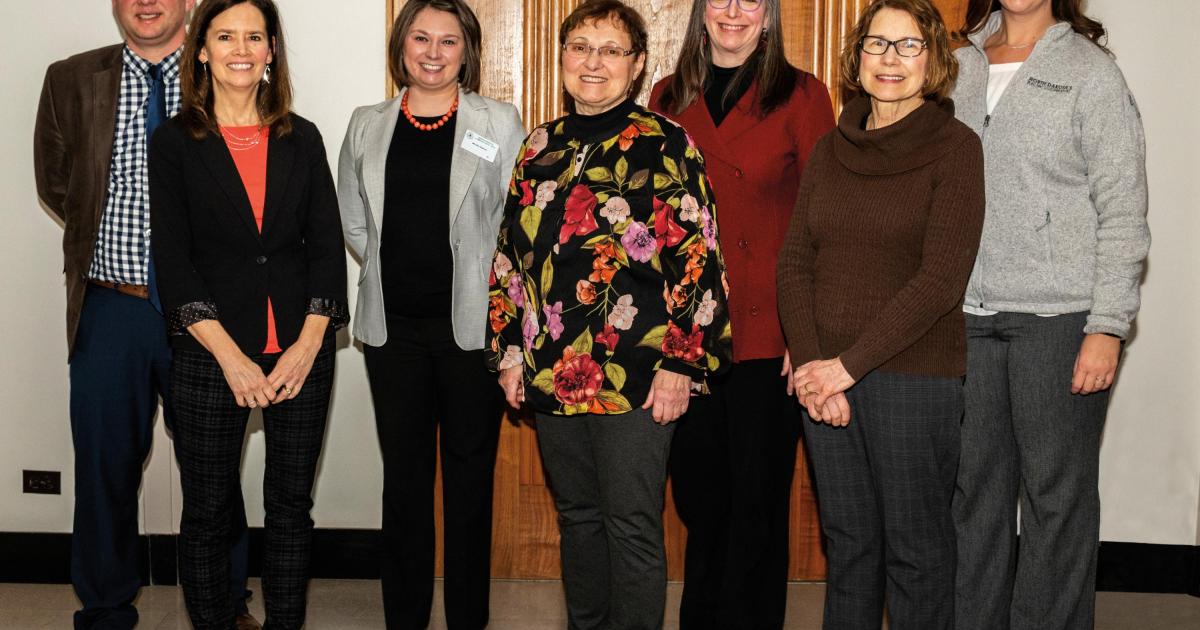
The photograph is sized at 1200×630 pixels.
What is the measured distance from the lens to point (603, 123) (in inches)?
97.7

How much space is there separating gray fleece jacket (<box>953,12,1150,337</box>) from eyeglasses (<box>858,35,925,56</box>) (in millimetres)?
360

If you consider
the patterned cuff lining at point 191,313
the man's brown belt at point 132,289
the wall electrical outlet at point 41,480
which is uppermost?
the man's brown belt at point 132,289

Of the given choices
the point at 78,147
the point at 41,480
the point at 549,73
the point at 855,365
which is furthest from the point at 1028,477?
the point at 41,480

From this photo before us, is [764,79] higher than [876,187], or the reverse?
[764,79]

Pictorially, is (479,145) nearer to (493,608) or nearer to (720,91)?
(720,91)

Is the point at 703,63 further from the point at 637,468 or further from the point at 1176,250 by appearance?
the point at 1176,250

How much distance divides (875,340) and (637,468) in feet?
2.09

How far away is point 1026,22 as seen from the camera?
260 centimetres

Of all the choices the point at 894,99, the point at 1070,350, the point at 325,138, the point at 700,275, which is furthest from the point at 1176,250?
the point at 325,138

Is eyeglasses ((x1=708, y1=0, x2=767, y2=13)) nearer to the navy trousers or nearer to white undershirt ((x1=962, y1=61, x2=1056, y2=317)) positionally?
white undershirt ((x1=962, y1=61, x2=1056, y2=317))

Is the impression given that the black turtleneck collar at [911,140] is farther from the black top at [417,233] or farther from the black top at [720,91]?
the black top at [417,233]

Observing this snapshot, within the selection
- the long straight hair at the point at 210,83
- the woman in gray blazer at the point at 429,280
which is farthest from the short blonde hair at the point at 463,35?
the long straight hair at the point at 210,83

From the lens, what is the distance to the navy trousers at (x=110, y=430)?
10.0 ft

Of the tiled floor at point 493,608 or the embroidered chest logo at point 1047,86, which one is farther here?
the tiled floor at point 493,608
